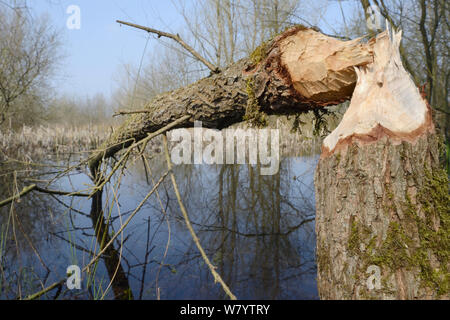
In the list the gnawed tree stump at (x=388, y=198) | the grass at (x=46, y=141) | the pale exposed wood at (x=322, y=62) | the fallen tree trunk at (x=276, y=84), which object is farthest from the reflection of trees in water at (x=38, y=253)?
the grass at (x=46, y=141)

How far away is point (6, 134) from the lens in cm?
849

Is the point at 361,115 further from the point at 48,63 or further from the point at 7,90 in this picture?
the point at 48,63

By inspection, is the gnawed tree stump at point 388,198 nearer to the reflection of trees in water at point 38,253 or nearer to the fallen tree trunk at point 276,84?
the fallen tree trunk at point 276,84

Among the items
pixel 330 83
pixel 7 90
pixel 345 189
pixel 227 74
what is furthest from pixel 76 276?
pixel 7 90

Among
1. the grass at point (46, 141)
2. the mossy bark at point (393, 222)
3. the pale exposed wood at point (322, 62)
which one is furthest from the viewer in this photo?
the grass at point (46, 141)

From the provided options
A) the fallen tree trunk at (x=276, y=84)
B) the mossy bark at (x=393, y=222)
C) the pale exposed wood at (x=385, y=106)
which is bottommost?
the mossy bark at (x=393, y=222)

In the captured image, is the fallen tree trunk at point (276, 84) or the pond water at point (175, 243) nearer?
the fallen tree trunk at point (276, 84)

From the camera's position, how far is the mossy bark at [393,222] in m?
1.07

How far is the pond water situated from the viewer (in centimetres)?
203

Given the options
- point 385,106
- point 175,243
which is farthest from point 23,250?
point 385,106

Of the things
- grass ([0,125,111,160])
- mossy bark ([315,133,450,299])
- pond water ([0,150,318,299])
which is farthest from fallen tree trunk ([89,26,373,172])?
grass ([0,125,111,160])

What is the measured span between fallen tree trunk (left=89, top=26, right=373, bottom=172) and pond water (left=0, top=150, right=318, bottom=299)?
32.1 inches

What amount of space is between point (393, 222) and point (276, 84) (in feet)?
3.02

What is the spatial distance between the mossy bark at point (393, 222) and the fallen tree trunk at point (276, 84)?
448 millimetres
